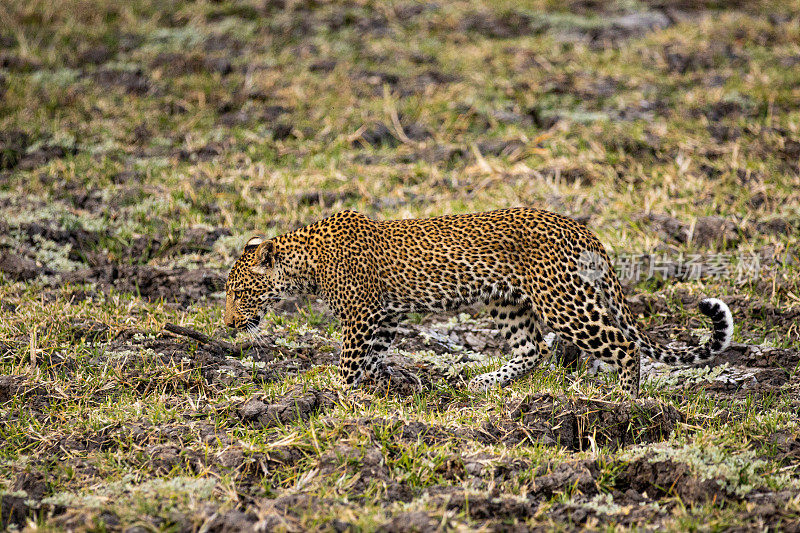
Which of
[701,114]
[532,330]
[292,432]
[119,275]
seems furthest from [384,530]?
[701,114]

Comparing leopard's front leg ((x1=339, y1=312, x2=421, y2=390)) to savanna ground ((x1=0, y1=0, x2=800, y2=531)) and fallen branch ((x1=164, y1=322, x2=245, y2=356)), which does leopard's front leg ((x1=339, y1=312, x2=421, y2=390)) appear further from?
fallen branch ((x1=164, y1=322, x2=245, y2=356))

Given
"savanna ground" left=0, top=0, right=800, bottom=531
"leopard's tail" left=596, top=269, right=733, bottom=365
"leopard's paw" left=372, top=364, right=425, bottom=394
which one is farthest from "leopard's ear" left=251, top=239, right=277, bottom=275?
"leopard's tail" left=596, top=269, right=733, bottom=365

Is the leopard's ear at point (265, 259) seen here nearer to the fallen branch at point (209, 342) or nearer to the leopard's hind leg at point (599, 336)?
the fallen branch at point (209, 342)

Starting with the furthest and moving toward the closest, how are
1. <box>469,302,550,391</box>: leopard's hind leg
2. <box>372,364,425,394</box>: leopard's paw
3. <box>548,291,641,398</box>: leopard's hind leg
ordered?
1. <box>469,302,550,391</box>: leopard's hind leg
2. <box>372,364,425,394</box>: leopard's paw
3. <box>548,291,641,398</box>: leopard's hind leg

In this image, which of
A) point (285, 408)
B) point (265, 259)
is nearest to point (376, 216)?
point (265, 259)

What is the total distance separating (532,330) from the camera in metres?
7.21

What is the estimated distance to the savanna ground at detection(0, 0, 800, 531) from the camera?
5.23 metres

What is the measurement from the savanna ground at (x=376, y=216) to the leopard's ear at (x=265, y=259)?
0.61 m

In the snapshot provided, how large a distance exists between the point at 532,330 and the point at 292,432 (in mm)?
2358

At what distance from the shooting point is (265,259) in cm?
727

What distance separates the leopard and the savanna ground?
0.94 feet

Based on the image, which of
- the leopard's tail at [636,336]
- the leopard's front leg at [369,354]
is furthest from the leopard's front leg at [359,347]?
the leopard's tail at [636,336]

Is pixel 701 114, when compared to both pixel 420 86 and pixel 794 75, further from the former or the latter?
pixel 420 86

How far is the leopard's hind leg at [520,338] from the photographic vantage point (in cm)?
714
